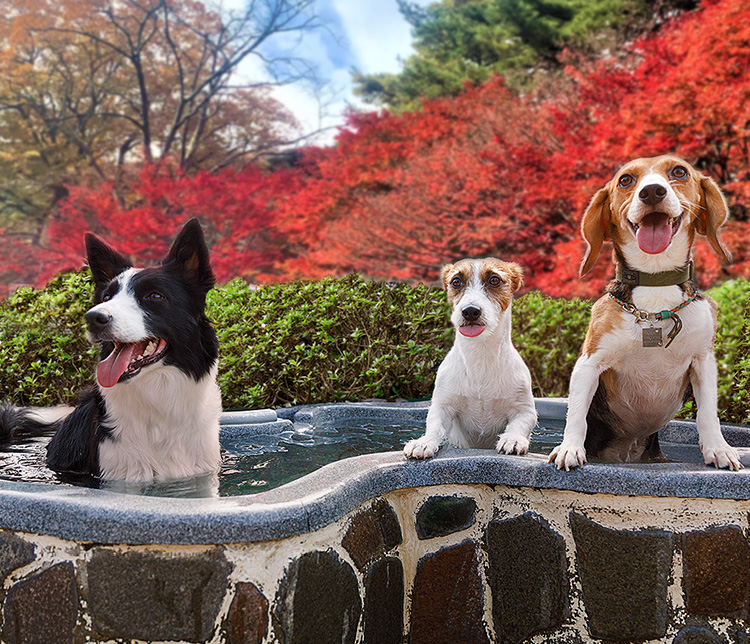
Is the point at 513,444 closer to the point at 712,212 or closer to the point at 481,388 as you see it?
the point at 481,388

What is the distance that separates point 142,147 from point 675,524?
1729cm

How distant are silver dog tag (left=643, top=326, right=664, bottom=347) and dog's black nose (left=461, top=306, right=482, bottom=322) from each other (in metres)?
0.61

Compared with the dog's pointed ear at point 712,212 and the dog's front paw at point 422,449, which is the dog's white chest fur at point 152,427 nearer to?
the dog's front paw at point 422,449

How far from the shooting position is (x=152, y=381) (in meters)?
2.55

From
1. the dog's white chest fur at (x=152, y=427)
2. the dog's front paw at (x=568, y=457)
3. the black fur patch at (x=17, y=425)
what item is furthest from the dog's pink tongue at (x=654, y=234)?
the black fur patch at (x=17, y=425)

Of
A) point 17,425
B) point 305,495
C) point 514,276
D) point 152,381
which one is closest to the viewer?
point 305,495

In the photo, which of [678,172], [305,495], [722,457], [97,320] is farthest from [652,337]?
[97,320]

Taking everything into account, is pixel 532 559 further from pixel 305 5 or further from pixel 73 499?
pixel 305 5

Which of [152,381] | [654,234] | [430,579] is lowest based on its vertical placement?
[430,579]

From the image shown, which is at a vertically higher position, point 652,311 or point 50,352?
point 652,311

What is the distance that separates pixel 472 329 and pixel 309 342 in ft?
8.15

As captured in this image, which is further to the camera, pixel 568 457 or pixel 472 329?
pixel 472 329

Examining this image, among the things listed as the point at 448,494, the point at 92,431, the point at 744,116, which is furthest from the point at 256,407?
the point at 744,116

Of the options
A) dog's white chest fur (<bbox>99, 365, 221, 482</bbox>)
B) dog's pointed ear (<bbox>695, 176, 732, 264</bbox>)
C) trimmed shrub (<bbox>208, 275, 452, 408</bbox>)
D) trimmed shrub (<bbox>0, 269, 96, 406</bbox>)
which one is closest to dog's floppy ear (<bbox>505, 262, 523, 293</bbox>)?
dog's pointed ear (<bbox>695, 176, 732, 264</bbox>)
